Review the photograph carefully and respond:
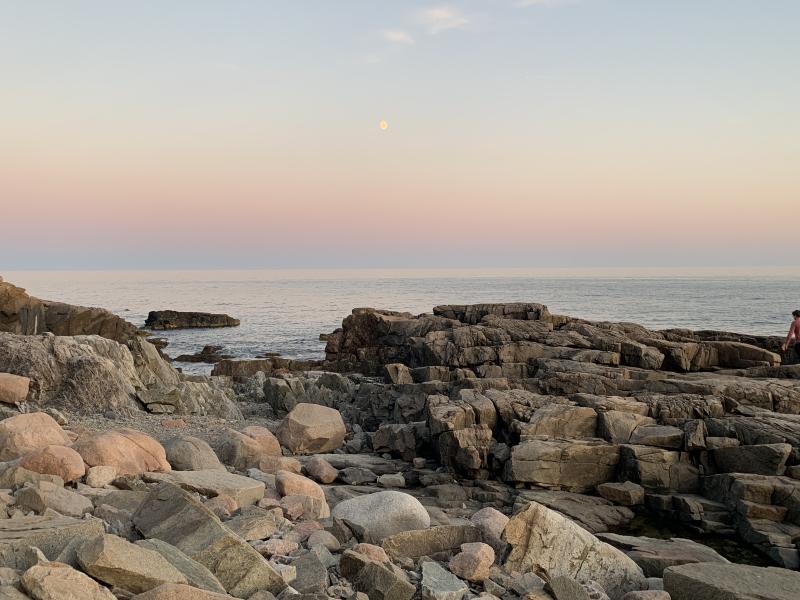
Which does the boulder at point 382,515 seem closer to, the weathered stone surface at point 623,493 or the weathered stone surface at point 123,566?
the weathered stone surface at point 123,566

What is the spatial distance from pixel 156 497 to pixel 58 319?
37.0m

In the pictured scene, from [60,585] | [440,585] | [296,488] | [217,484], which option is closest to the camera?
[60,585]

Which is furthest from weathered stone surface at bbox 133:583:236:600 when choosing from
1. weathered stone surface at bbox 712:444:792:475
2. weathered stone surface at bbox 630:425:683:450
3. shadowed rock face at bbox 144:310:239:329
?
shadowed rock face at bbox 144:310:239:329

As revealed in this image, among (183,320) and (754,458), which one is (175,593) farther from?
(183,320)

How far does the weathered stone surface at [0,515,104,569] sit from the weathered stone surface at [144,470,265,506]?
Answer: 8.97 feet

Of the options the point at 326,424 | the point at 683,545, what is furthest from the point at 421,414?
the point at 683,545

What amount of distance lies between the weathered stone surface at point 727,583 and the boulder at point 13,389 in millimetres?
16439

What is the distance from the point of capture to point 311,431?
17938mm

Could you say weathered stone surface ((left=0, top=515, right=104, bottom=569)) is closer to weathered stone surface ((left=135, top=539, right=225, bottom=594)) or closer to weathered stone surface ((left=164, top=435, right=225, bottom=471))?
weathered stone surface ((left=135, top=539, right=225, bottom=594))

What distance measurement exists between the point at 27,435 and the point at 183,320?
7420 cm

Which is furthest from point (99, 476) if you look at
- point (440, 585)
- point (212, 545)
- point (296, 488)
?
point (440, 585)

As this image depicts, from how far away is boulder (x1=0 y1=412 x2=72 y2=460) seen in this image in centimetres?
1067

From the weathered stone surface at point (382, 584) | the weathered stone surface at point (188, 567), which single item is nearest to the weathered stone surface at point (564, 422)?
the weathered stone surface at point (382, 584)

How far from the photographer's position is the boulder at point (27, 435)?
420 inches
